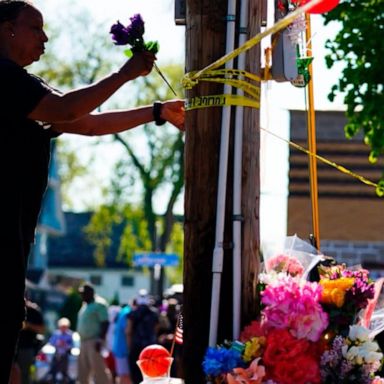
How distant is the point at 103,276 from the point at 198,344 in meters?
86.9

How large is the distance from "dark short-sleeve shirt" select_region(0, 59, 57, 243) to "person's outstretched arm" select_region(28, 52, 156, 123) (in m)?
0.04

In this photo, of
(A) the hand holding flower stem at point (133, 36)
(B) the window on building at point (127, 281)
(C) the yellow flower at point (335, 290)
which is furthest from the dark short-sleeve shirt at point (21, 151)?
(B) the window on building at point (127, 281)

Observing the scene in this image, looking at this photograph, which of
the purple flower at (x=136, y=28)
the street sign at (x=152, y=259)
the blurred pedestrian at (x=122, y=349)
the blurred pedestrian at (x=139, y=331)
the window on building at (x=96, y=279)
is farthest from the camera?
the window on building at (x=96, y=279)

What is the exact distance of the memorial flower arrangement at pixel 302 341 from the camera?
16.8 ft

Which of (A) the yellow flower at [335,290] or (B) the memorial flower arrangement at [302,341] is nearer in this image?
(B) the memorial flower arrangement at [302,341]

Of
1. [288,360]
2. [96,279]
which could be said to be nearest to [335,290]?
[288,360]

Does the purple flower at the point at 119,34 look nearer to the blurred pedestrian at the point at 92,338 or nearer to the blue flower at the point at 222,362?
the blue flower at the point at 222,362

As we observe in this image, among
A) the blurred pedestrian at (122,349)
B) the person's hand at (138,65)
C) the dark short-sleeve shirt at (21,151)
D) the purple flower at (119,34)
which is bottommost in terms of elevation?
the blurred pedestrian at (122,349)

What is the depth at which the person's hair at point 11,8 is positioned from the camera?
17.4ft

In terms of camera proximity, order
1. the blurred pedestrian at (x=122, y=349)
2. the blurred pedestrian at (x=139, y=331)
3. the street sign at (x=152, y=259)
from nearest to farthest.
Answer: the blurred pedestrian at (x=139, y=331) < the blurred pedestrian at (x=122, y=349) < the street sign at (x=152, y=259)

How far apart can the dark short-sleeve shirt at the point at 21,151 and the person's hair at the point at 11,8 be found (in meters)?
0.25

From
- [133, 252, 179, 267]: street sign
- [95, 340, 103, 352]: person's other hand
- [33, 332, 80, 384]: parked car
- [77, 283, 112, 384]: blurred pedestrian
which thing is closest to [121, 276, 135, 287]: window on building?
[133, 252, 179, 267]: street sign

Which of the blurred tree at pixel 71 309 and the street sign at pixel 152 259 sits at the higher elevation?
the street sign at pixel 152 259

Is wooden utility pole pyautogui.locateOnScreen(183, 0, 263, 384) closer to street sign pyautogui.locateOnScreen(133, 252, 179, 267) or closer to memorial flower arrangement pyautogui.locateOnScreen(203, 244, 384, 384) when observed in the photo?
memorial flower arrangement pyautogui.locateOnScreen(203, 244, 384, 384)
